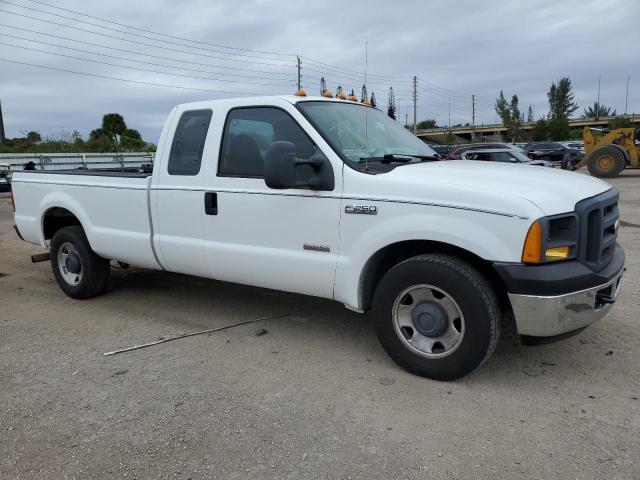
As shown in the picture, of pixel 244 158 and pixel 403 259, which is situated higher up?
pixel 244 158

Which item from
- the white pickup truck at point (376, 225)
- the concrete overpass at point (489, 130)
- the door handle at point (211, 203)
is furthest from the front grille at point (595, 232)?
the concrete overpass at point (489, 130)

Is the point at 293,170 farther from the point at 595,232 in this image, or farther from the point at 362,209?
the point at 595,232

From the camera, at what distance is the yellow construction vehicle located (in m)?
21.2

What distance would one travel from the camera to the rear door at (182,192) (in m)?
4.45

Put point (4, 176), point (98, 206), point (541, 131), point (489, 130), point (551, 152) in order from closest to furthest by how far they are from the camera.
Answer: point (98, 206)
point (4, 176)
point (551, 152)
point (541, 131)
point (489, 130)

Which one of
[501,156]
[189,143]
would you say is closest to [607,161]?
[501,156]

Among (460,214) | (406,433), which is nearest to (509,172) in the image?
(460,214)

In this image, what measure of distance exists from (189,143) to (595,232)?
3.13 m

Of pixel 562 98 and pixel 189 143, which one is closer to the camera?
pixel 189 143

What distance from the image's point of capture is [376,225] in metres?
3.56

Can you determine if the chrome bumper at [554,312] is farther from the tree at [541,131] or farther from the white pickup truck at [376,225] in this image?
the tree at [541,131]

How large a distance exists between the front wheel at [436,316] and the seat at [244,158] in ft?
4.34

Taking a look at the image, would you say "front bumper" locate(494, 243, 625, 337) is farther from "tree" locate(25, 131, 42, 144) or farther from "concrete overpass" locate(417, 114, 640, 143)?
"concrete overpass" locate(417, 114, 640, 143)

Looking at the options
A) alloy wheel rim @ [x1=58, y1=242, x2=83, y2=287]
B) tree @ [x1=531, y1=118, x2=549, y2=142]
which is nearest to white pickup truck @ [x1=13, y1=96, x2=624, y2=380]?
alloy wheel rim @ [x1=58, y1=242, x2=83, y2=287]
